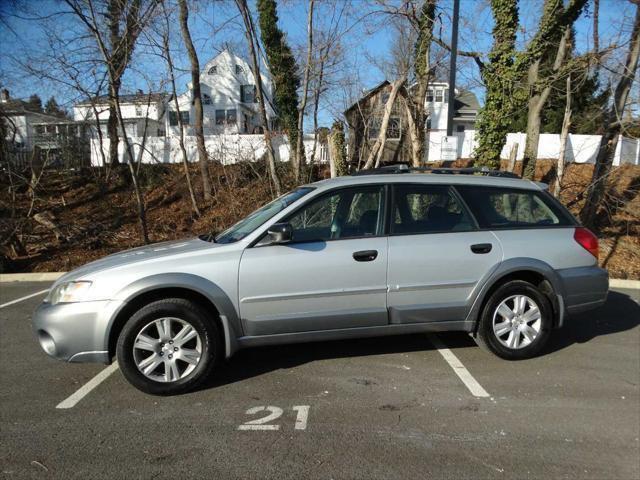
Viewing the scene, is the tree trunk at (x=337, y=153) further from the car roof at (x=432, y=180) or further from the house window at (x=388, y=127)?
the house window at (x=388, y=127)

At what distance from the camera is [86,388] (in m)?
4.03

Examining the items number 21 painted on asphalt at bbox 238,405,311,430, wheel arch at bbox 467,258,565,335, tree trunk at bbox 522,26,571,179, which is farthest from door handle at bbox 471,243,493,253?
tree trunk at bbox 522,26,571,179

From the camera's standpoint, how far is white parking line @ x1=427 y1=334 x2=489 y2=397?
3.92m

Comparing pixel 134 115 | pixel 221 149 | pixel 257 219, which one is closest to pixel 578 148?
pixel 221 149

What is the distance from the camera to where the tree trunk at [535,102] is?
11.7m

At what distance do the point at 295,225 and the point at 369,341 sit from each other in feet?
5.54

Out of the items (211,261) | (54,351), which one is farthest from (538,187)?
(54,351)

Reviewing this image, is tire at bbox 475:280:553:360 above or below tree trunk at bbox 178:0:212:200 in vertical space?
below

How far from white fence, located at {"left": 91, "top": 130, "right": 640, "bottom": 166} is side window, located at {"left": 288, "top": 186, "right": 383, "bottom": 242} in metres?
14.4

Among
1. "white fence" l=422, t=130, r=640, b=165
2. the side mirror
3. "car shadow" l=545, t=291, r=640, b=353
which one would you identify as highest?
"white fence" l=422, t=130, r=640, b=165

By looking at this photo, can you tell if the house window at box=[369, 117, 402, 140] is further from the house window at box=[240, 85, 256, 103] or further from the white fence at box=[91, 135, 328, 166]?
the house window at box=[240, 85, 256, 103]

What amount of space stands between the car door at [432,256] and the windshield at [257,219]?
3.06 ft

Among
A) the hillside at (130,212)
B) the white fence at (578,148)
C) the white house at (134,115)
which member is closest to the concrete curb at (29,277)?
the hillside at (130,212)

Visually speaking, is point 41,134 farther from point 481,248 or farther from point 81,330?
point 481,248
